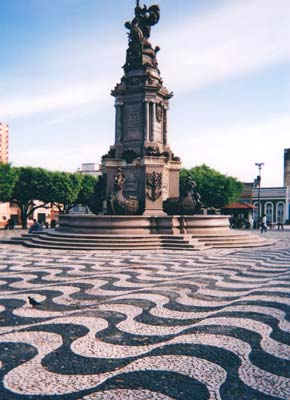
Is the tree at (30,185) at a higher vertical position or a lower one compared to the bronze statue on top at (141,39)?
lower

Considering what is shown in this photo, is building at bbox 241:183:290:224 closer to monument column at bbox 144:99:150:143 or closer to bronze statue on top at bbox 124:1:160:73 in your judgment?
bronze statue on top at bbox 124:1:160:73

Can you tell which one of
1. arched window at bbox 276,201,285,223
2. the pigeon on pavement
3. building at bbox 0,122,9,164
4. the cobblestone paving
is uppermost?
building at bbox 0,122,9,164

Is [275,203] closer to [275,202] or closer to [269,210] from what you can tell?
[275,202]

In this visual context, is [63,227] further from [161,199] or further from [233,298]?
[233,298]

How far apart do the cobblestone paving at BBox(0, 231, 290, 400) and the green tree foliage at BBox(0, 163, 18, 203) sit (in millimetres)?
30624

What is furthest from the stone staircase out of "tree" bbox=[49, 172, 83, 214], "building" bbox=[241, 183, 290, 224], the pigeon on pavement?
"building" bbox=[241, 183, 290, 224]

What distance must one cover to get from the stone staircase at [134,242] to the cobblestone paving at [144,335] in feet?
22.6

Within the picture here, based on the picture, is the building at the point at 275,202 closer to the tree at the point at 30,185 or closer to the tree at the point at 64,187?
Result: the tree at the point at 64,187

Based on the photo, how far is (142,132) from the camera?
23141mm

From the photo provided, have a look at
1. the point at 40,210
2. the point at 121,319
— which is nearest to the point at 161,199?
the point at 121,319

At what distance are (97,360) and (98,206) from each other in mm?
18756

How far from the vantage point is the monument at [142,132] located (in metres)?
22.3

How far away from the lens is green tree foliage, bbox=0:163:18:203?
4003cm

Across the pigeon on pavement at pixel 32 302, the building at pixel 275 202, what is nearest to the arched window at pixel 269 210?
the building at pixel 275 202
